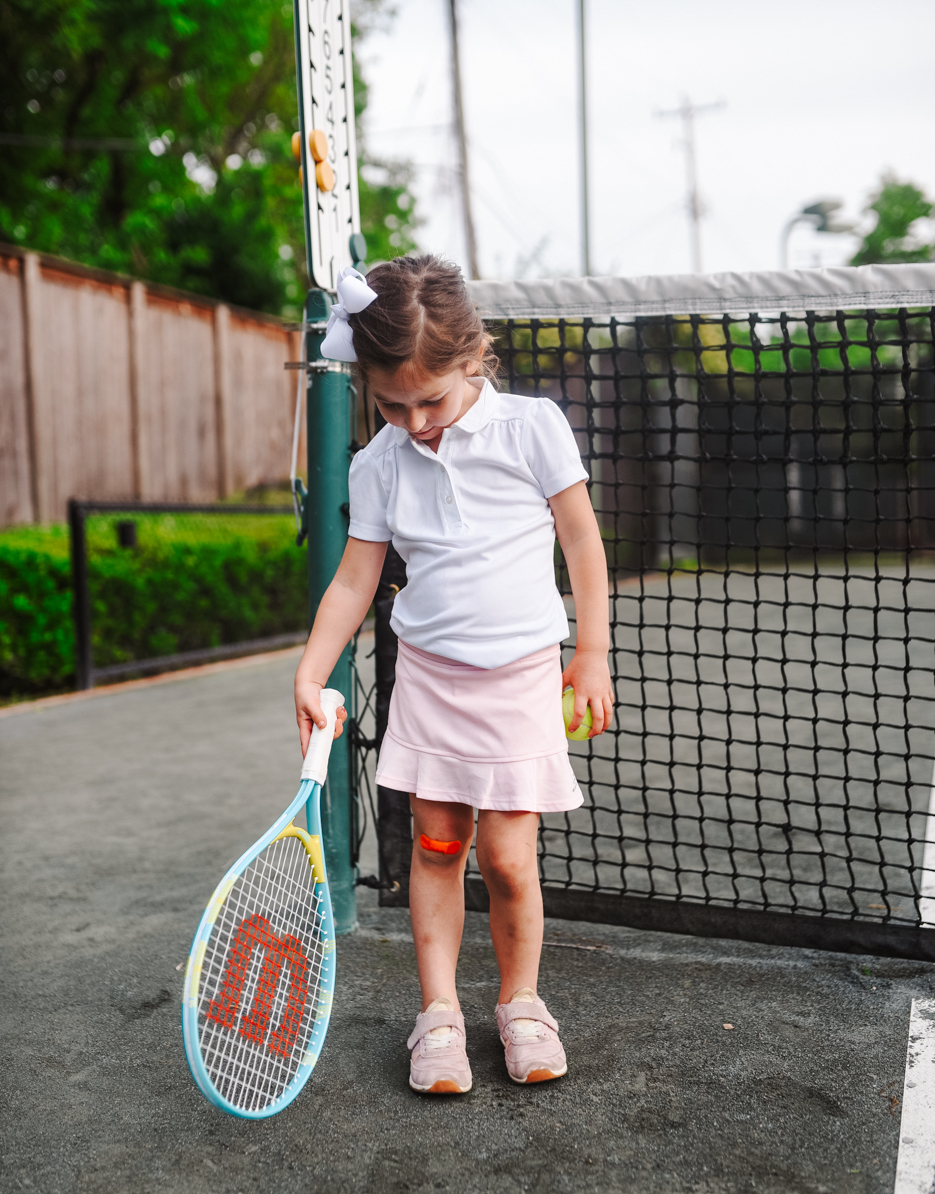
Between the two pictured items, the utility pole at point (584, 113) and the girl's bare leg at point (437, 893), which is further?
the utility pole at point (584, 113)

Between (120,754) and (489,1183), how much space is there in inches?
139

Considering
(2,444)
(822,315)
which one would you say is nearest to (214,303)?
(2,444)

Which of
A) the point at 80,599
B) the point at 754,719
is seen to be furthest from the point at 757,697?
the point at 80,599

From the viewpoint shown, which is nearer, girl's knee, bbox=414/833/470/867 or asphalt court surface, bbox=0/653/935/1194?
asphalt court surface, bbox=0/653/935/1194

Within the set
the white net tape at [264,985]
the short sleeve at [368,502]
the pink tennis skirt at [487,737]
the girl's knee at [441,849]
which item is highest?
the short sleeve at [368,502]

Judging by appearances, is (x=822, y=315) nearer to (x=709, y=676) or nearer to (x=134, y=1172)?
(x=134, y=1172)

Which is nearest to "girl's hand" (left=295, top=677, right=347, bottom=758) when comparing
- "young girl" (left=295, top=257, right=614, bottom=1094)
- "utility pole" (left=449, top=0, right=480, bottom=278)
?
"young girl" (left=295, top=257, right=614, bottom=1094)

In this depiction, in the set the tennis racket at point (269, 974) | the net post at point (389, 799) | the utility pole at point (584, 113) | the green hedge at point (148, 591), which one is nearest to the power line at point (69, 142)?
the utility pole at point (584, 113)

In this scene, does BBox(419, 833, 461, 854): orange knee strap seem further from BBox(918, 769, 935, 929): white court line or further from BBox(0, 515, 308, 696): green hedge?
BBox(0, 515, 308, 696): green hedge

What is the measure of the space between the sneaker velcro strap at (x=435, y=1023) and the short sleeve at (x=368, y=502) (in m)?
0.94

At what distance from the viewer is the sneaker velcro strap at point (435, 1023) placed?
78.5 inches

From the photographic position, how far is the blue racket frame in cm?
143

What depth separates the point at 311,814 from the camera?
184cm

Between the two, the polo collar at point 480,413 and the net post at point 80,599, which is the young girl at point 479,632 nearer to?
the polo collar at point 480,413
